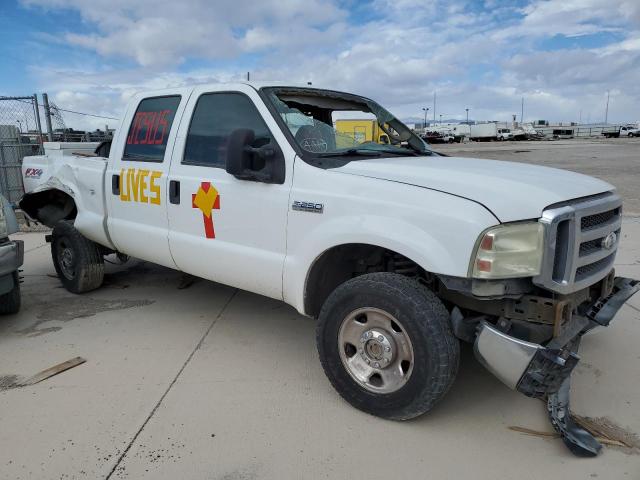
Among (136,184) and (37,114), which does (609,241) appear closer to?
(136,184)

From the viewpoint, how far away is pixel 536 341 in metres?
2.67

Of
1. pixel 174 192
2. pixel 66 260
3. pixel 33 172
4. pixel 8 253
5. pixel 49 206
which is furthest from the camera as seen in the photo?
pixel 49 206

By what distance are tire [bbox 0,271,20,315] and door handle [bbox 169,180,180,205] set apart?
5.68ft

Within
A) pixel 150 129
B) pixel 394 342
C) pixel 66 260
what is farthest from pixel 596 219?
pixel 66 260

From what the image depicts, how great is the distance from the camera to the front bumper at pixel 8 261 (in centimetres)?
406

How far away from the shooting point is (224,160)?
3.67m

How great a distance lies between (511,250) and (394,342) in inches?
32.6

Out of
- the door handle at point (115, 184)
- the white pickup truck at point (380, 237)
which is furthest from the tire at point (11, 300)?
the white pickup truck at point (380, 237)

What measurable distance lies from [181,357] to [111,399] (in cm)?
68

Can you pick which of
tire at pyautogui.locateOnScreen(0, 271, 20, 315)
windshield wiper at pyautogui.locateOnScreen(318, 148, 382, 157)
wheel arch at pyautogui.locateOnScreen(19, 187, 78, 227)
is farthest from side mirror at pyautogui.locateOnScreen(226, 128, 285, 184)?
wheel arch at pyautogui.locateOnScreen(19, 187, 78, 227)

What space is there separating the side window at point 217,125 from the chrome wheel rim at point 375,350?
1355mm

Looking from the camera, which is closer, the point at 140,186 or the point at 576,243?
the point at 576,243

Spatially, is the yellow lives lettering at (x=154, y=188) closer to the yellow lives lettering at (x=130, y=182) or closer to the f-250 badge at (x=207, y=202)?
the yellow lives lettering at (x=130, y=182)

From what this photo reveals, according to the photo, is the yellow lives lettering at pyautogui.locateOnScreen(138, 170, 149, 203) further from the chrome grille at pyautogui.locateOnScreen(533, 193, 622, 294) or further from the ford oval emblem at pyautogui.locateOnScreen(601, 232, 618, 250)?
the ford oval emblem at pyautogui.locateOnScreen(601, 232, 618, 250)
